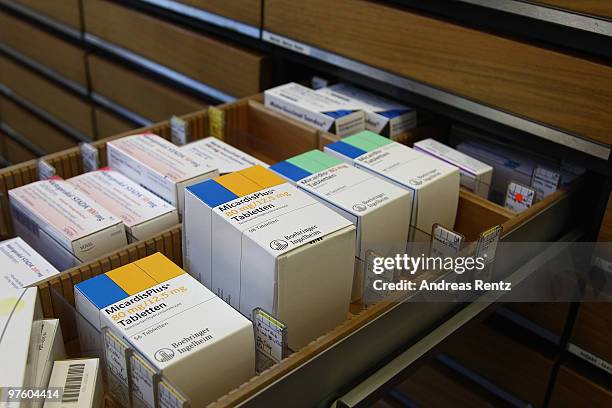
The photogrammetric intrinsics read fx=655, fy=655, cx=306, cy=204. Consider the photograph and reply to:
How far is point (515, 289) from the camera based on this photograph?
1.19m

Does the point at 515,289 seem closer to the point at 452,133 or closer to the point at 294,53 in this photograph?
the point at 452,133

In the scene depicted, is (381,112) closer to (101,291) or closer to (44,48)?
(101,291)

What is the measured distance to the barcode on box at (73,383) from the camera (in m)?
0.82

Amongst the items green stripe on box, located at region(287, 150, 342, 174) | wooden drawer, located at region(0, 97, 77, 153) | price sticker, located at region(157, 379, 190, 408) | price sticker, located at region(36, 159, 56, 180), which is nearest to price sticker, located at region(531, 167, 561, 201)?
green stripe on box, located at region(287, 150, 342, 174)

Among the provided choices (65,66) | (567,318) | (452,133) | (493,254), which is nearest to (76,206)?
(493,254)

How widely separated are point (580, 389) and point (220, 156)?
2.94 ft

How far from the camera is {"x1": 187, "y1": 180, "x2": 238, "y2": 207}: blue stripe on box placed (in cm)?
99

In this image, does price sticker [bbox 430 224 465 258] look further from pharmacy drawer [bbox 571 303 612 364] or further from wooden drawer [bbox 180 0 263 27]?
wooden drawer [bbox 180 0 263 27]

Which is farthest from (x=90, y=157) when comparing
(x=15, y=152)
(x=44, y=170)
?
(x=15, y=152)

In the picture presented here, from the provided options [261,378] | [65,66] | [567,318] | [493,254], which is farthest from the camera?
[65,66]

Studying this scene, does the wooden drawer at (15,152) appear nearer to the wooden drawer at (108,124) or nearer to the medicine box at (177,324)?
the wooden drawer at (108,124)

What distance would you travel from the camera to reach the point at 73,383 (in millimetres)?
843

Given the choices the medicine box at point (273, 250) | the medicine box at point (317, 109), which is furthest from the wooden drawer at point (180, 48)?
the medicine box at point (273, 250)

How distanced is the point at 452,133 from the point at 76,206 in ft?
2.91
